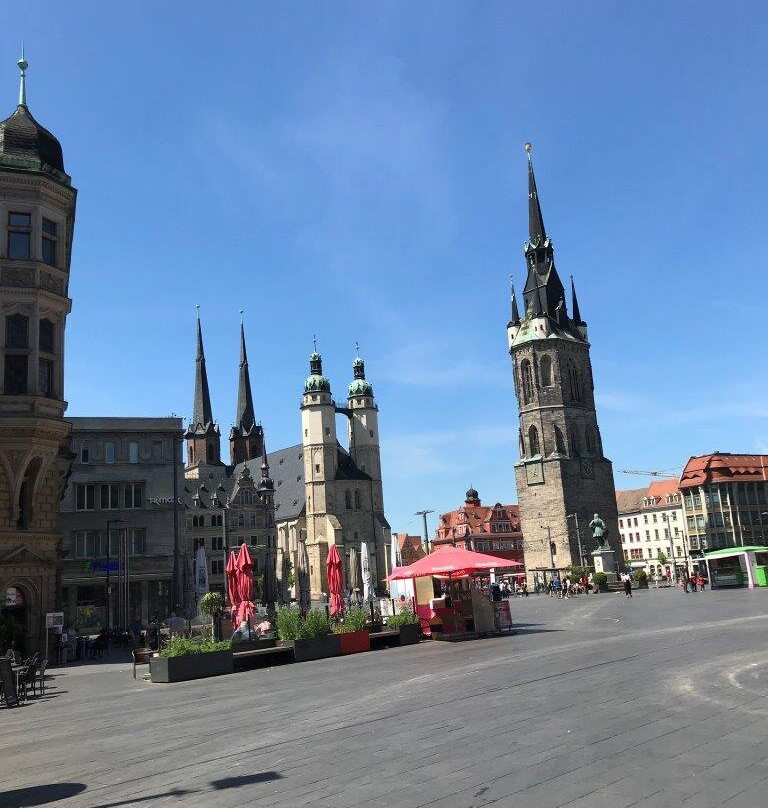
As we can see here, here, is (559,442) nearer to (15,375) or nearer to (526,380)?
(526,380)

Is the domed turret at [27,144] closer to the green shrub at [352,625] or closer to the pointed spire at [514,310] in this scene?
the green shrub at [352,625]

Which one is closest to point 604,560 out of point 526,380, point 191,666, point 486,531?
point 526,380

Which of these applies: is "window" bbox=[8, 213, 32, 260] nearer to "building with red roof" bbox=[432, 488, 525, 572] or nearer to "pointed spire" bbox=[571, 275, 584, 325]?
"pointed spire" bbox=[571, 275, 584, 325]

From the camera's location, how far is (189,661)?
19016 millimetres

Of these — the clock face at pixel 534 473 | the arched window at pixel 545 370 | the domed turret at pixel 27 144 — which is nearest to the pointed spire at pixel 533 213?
the arched window at pixel 545 370

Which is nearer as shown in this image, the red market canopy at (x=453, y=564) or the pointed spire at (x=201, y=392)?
the red market canopy at (x=453, y=564)

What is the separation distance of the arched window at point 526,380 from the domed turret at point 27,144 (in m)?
73.5

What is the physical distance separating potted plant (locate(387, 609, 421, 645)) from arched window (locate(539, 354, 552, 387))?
248 feet

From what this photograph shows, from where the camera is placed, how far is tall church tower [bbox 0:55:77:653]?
27859 mm

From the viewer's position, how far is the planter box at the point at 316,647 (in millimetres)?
21453

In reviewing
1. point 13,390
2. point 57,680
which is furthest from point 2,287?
point 57,680

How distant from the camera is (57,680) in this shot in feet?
72.4

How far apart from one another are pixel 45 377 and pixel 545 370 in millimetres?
76351

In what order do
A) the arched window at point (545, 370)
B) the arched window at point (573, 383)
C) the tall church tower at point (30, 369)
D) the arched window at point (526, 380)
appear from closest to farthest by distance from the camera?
the tall church tower at point (30, 369) → the arched window at point (545, 370) → the arched window at point (573, 383) → the arched window at point (526, 380)
